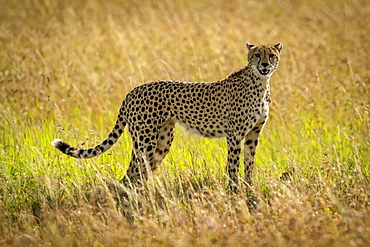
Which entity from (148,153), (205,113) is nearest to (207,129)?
(205,113)

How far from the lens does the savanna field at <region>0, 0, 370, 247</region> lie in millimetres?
3723

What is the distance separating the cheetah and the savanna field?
190 mm

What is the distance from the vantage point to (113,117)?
678 cm

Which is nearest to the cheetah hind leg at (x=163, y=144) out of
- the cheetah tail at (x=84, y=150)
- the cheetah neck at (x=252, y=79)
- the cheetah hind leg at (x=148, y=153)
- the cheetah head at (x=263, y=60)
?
the cheetah hind leg at (x=148, y=153)

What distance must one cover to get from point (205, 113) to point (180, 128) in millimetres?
359

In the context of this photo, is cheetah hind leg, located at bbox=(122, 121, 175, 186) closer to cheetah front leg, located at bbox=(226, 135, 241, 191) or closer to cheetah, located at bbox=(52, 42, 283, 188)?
cheetah, located at bbox=(52, 42, 283, 188)

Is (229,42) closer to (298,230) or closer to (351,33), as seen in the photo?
(351,33)

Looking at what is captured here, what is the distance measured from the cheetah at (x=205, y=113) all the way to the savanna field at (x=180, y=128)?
190mm

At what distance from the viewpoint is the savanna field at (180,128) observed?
3.72 meters

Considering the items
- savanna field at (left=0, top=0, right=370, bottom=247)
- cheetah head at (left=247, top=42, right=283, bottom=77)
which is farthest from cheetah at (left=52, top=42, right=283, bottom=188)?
savanna field at (left=0, top=0, right=370, bottom=247)

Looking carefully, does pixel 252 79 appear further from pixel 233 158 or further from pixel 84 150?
pixel 84 150

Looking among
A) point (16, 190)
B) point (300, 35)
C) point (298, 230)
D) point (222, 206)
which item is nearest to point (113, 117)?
point (16, 190)

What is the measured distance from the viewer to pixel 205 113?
5023 mm

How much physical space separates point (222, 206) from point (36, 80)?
415 centimetres
